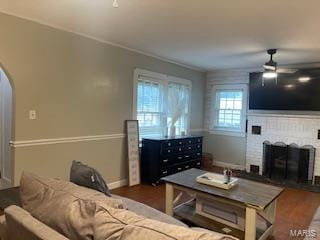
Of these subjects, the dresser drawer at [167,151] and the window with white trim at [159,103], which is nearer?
the dresser drawer at [167,151]

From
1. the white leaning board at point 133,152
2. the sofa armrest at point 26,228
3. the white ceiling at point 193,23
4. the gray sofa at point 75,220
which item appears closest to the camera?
the gray sofa at point 75,220

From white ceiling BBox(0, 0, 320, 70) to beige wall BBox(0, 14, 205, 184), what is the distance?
22 centimetres

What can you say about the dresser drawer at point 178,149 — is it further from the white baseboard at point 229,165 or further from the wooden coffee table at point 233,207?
the white baseboard at point 229,165

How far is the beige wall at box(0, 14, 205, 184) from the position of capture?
3.13m

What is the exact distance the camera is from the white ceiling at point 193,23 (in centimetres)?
257

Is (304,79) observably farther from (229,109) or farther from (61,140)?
(61,140)

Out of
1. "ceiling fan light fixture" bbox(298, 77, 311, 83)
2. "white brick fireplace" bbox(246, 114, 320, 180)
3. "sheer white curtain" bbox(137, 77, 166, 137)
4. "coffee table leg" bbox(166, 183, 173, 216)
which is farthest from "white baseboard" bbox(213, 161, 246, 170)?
"coffee table leg" bbox(166, 183, 173, 216)

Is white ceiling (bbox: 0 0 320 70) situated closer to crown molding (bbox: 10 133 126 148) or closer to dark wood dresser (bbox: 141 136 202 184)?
crown molding (bbox: 10 133 126 148)

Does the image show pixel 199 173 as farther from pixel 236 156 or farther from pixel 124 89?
pixel 236 156

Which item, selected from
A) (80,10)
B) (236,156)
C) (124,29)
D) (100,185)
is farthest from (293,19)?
(236,156)

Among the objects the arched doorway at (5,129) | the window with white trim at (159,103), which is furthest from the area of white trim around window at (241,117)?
the arched doorway at (5,129)

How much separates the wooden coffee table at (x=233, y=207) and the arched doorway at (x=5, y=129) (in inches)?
90.7

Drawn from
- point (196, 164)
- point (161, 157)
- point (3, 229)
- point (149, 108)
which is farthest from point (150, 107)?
point (3, 229)

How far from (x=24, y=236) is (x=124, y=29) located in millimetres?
2747
